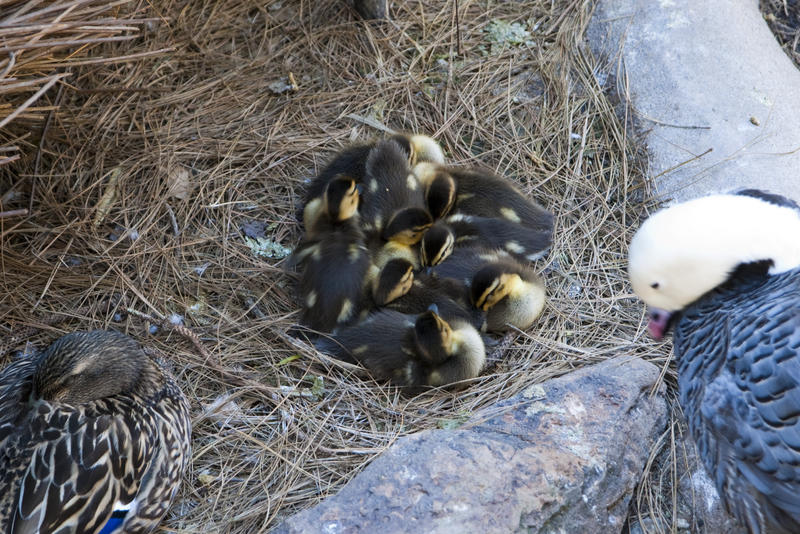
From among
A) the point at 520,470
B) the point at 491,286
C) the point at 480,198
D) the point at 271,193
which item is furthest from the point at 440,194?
the point at 520,470

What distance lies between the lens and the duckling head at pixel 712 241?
211cm

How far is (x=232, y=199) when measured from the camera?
12.0ft

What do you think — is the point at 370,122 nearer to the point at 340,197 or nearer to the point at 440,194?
the point at 440,194

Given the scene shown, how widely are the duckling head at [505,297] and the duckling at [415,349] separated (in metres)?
0.14

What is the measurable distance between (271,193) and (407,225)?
0.83m

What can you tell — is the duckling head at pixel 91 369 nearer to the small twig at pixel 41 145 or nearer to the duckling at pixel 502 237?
the small twig at pixel 41 145

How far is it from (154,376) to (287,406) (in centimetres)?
53

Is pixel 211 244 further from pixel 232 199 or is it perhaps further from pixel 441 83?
pixel 441 83

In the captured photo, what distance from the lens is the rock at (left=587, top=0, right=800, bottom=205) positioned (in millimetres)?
3629

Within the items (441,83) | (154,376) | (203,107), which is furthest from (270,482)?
(441,83)

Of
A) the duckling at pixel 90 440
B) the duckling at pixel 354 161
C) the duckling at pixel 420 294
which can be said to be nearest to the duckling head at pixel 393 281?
the duckling at pixel 420 294

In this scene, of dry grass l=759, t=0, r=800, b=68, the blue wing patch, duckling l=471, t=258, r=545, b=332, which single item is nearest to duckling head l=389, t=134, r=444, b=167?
duckling l=471, t=258, r=545, b=332

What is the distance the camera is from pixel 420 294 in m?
3.25

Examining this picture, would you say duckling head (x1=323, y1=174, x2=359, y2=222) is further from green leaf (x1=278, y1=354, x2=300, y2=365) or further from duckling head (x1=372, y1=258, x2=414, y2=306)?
green leaf (x1=278, y1=354, x2=300, y2=365)
